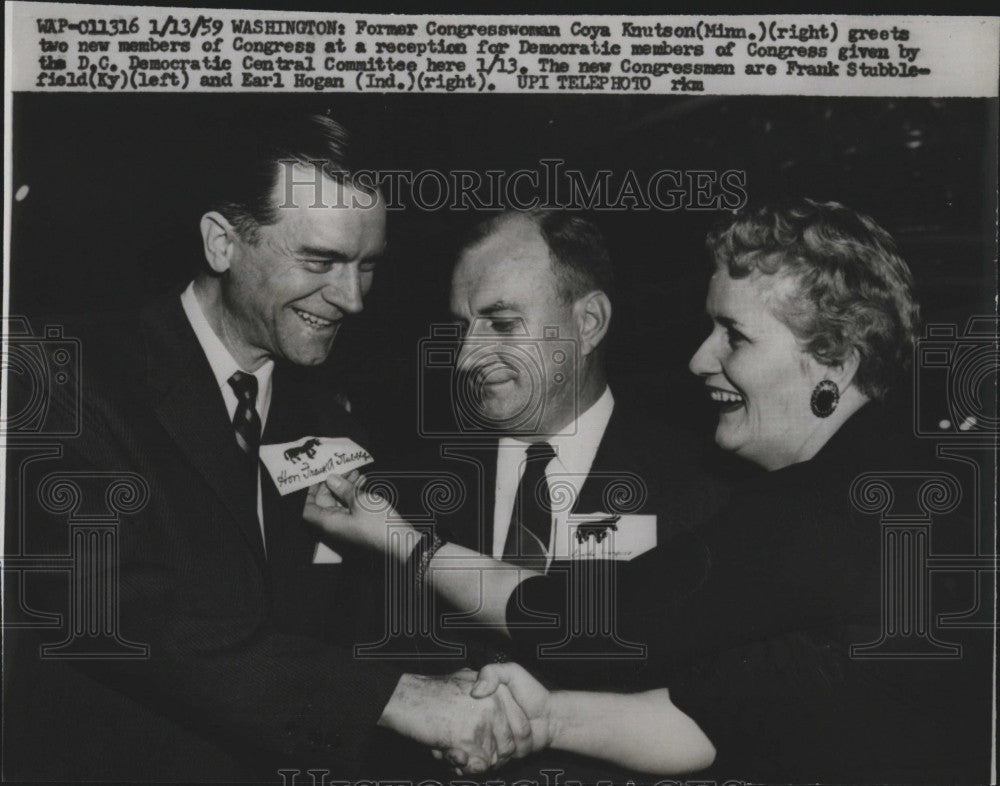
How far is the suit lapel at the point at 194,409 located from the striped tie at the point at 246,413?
0.02 m

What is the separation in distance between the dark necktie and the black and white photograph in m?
0.01

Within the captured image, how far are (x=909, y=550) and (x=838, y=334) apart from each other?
0.60 meters

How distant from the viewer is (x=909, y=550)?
2.49 m

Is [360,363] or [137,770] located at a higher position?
[360,363]

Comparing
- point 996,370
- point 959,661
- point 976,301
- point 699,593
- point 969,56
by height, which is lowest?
point 959,661

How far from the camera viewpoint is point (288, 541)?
244 centimetres

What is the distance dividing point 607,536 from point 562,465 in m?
0.21

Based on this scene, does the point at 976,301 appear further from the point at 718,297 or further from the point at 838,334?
the point at 718,297

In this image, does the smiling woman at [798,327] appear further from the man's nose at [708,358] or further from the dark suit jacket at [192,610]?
the dark suit jacket at [192,610]

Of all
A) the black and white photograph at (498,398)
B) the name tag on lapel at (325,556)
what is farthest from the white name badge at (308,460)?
the name tag on lapel at (325,556)

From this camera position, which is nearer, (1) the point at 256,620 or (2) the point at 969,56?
(1) the point at 256,620

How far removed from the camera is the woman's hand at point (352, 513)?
2.45 m

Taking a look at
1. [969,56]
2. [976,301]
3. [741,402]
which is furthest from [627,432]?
[969,56]

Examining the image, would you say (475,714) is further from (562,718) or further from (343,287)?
(343,287)
